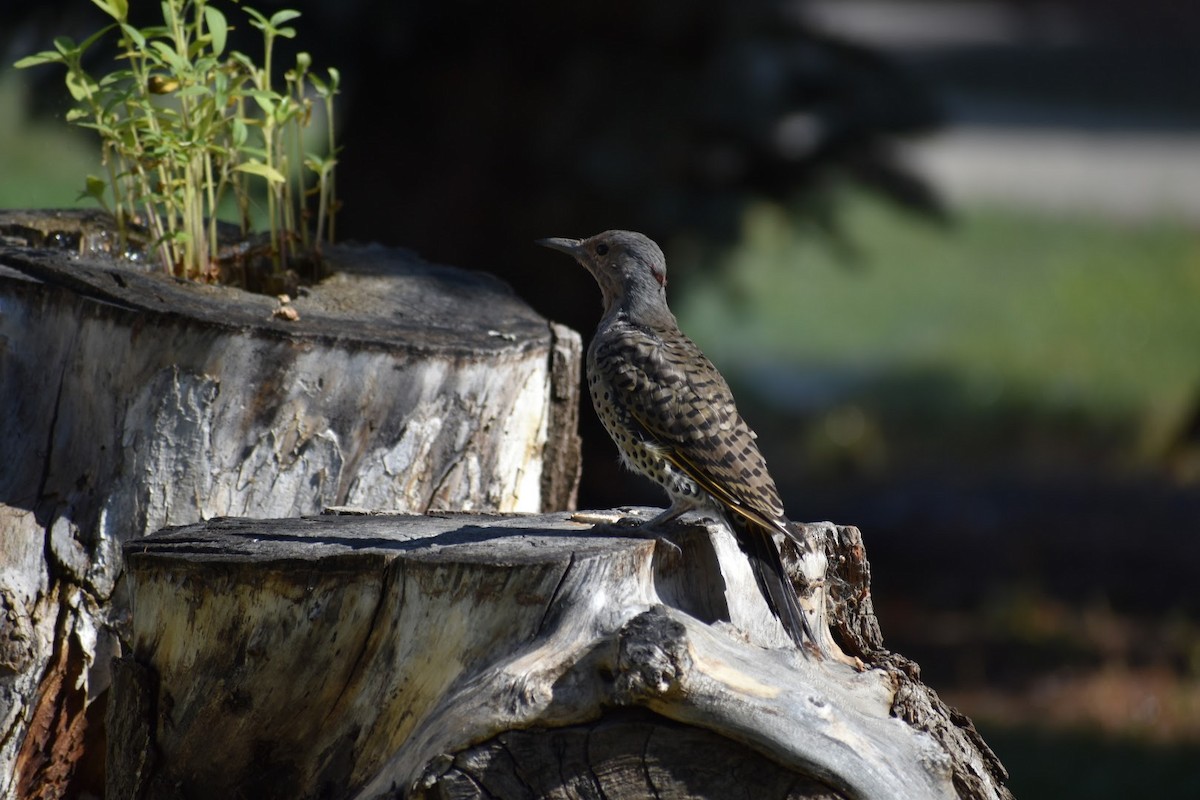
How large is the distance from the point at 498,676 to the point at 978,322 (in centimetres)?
1174

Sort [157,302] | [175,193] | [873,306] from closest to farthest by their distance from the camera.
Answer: [157,302]
[175,193]
[873,306]

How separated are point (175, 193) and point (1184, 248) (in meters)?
13.6

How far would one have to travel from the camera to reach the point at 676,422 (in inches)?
143

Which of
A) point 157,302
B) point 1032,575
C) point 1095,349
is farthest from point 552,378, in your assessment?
point 1095,349

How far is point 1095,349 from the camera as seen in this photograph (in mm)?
12820

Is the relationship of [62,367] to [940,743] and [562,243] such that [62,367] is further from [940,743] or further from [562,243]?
[940,743]

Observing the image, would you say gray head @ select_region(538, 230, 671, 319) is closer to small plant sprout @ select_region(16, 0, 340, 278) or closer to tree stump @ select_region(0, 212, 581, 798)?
tree stump @ select_region(0, 212, 581, 798)

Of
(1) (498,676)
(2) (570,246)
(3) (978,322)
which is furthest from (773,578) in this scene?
(3) (978,322)

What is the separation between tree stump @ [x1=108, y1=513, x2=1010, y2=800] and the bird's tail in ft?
0.13

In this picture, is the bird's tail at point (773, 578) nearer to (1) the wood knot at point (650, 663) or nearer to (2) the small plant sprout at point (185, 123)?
(1) the wood knot at point (650, 663)

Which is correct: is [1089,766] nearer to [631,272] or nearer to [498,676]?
[631,272]

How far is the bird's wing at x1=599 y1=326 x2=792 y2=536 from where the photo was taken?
3.40 metres

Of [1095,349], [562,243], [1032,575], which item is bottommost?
[1032,575]

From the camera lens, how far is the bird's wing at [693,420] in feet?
11.2
